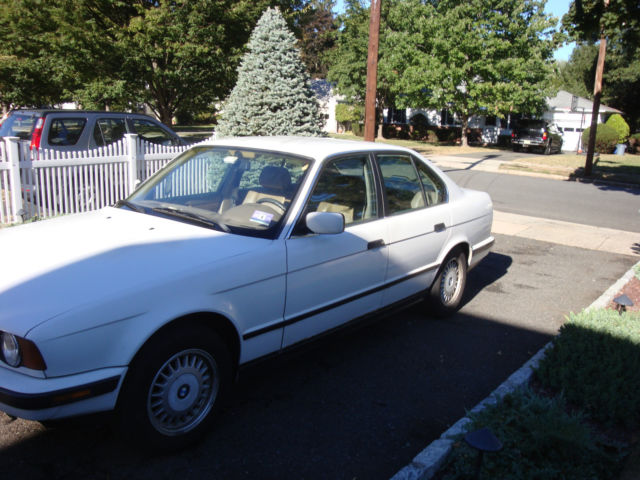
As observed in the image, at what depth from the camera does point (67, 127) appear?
384 inches

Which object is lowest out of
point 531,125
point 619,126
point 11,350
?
point 11,350

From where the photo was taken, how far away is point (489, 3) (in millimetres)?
30469

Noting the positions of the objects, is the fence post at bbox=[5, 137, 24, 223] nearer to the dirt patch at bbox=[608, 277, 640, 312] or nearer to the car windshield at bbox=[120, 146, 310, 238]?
the car windshield at bbox=[120, 146, 310, 238]

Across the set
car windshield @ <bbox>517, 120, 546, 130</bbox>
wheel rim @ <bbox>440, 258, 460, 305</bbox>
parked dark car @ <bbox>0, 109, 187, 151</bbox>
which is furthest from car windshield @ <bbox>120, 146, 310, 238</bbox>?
car windshield @ <bbox>517, 120, 546, 130</bbox>

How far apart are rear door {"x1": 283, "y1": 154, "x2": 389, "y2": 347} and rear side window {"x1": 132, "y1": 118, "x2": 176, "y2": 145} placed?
303 inches

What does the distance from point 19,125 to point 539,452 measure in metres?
10.0

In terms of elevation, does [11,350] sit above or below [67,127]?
below

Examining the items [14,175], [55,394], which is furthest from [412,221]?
[14,175]

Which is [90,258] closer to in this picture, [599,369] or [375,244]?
[375,244]

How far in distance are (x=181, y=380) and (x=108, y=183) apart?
699 centimetres

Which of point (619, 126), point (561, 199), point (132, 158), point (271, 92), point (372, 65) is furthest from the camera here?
point (619, 126)

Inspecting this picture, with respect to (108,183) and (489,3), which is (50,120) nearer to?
(108,183)

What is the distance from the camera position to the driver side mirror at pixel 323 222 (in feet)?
11.6

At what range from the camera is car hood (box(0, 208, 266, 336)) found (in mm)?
2639
